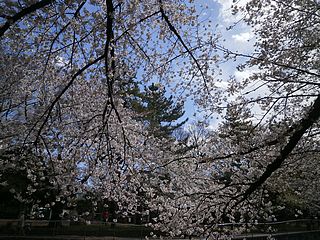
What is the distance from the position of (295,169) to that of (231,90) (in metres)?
1.95

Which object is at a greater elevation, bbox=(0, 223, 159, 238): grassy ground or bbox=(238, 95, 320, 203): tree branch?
bbox=(238, 95, 320, 203): tree branch

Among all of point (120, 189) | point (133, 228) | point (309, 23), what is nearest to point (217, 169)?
point (120, 189)

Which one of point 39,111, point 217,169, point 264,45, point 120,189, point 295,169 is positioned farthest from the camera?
point 39,111

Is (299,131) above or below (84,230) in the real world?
above

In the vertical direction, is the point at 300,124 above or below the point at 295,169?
above

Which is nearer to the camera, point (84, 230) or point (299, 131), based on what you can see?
point (299, 131)

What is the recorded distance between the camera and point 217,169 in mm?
7867

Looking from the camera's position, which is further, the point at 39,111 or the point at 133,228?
the point at 133,228

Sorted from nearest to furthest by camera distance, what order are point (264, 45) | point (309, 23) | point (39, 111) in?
Result: point (309, 23)
point (264, 45)
point (39, 111)

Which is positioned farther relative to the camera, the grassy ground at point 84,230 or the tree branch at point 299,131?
the grassy ground at point 84,230

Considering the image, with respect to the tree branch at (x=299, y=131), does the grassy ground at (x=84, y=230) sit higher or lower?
lower

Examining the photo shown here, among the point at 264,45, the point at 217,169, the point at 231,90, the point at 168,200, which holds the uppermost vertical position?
the point at 264,45

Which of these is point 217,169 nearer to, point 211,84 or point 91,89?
point 211,84

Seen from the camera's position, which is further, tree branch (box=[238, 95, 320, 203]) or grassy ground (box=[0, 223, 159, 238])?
grassy ground (box=[0, 223, 159, 238])
